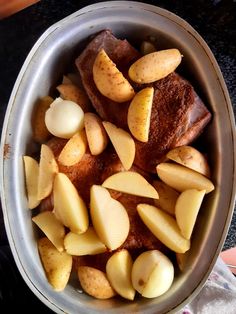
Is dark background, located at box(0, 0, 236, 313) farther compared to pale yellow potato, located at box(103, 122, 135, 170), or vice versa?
dark background, located at box(0, 0, 236, 313)

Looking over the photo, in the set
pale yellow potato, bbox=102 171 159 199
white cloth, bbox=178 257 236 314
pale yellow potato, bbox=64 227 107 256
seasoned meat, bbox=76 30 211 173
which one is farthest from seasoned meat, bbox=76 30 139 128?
white cloth, bbox=178 257 236 314

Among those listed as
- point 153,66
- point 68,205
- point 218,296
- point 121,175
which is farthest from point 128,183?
point 218,296

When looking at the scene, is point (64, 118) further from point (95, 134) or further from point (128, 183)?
point (128, 183)

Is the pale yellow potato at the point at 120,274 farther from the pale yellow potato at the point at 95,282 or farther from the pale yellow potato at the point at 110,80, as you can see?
the pale yellow potato at the point at 110,80

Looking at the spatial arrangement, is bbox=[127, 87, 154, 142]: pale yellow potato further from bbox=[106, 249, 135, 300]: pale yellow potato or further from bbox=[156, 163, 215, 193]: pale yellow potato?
bbox=[106, 249, 135, 300]: pale yellow potato

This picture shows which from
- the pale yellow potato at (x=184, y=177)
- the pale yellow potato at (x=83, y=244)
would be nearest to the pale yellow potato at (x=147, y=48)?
the pale yellow potato at (x=184, y=177)
